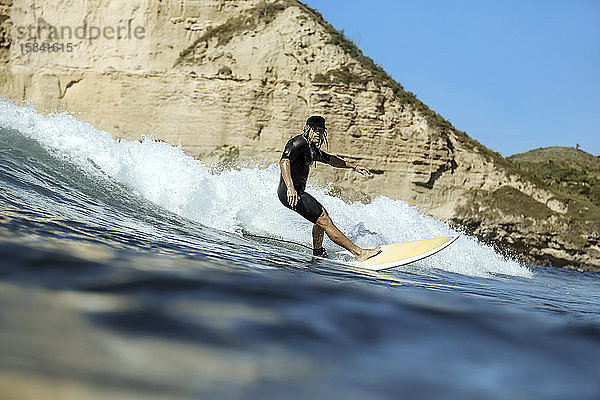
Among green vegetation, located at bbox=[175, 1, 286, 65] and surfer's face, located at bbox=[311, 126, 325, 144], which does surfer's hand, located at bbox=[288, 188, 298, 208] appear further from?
green vegetation, located at bbox=[175, 1, 286, 65]

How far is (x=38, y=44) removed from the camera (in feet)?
47.3

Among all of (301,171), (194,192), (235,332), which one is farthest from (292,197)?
(194,192)

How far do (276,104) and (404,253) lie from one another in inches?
383

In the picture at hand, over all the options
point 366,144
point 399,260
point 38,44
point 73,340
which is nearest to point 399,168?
point 366,144

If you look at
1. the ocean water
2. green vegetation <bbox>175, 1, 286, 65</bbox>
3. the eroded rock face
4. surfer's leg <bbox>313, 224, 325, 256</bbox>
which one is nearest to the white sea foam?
surfer's leg <bbox>313, 224, 325, 256</bbox>

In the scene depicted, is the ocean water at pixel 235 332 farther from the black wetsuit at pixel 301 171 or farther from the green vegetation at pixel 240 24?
the green vegetation at pixel 240 24

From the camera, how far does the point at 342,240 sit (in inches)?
175

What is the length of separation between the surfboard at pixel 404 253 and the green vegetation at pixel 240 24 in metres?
11.1

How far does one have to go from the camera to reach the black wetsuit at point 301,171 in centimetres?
451

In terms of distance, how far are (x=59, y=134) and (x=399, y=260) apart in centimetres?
604

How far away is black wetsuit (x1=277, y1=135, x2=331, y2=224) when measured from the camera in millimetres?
4512

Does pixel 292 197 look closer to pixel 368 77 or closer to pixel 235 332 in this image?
pixel 235 332

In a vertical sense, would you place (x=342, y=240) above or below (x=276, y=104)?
below

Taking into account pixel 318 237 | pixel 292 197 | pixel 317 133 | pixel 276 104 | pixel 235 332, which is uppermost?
pixel 276 104
